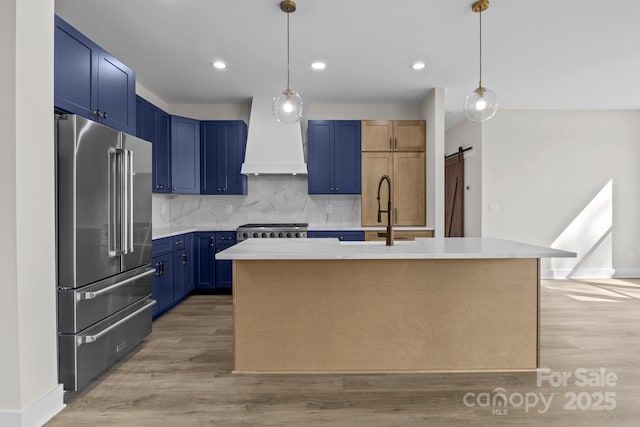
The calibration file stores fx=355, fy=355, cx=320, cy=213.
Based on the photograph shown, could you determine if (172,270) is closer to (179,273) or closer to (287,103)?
(179,273)

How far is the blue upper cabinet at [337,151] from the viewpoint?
197 inches

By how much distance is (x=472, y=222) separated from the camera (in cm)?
594

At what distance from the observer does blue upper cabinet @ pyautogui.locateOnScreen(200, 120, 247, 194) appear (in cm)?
496

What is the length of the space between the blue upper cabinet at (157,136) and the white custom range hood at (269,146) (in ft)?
3.19

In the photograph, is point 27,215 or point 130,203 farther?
point 130,203

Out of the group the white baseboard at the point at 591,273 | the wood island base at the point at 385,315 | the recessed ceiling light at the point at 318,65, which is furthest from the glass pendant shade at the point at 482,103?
the white baseboard at the point at 591,273

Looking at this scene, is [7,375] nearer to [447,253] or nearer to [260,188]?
[447,253]

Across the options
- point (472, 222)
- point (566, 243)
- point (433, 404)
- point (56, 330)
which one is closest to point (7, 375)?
point (56, 330)

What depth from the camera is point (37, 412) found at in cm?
187

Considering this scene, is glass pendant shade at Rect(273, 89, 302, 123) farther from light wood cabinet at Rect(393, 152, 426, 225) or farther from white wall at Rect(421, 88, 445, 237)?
light wood cabinet at Rect(393, 152, 426, 225)

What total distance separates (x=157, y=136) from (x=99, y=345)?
2.79 meters

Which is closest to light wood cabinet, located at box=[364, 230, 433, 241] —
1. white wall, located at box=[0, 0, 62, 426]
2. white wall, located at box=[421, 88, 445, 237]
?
white wall, located at box=[421, 88, 445, 237]

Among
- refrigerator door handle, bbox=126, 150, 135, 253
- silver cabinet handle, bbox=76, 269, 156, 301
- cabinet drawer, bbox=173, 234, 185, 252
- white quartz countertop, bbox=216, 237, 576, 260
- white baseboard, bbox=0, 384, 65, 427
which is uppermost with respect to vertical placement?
refrigerator door handle, bbox=126, 150, 135, 253

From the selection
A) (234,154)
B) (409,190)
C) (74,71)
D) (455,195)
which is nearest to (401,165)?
(409,190)
